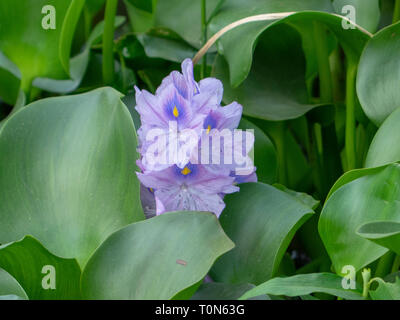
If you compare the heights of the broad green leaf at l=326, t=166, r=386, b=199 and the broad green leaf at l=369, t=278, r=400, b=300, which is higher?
the broad green leaf at l=326, t=166, r=386, b=199

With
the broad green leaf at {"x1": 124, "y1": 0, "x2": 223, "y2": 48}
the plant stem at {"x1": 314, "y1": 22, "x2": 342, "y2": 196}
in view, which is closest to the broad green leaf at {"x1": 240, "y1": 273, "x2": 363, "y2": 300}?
the plant stem at {"x1": 314, "y1": 22, "x2": 342, "y2": 196}

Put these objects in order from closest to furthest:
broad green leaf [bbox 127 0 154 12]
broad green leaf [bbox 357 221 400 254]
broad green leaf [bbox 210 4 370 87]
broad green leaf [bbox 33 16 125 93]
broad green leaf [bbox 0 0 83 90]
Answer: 1. broad green leaf [bbox 357 221 400 254]
2. broad green leaf [bbox 210 4 370 87]
3. broad green leaf [bbox 0 0 83 90]
4. broad green leaf [bbox 33 16 125 93]
5. broad green leaf [bbox 127 0 154 12]

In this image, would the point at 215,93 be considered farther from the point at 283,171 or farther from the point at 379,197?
the point at 283,171

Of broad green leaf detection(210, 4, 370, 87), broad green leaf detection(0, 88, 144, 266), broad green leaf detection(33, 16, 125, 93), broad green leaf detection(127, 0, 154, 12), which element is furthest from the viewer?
broad green leaf detection(127, 0, 154, 12)

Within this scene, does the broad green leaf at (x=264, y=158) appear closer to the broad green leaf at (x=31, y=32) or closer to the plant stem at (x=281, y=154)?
the plant stem at (x=281, y=154)

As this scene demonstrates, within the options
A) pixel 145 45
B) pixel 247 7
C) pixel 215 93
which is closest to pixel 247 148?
pixel 215 93

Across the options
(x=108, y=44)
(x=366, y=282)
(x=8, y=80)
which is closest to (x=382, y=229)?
(x=366, y=282)

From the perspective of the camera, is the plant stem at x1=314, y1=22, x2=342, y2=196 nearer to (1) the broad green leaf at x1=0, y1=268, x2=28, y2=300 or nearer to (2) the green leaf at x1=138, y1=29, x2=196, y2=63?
(2) the green leaf at x1=138, y1=29, x2=196, y2=63
